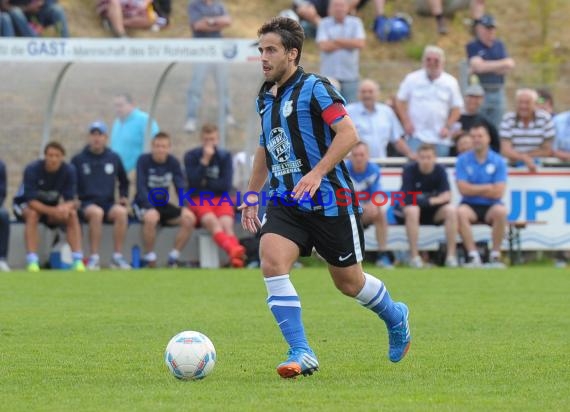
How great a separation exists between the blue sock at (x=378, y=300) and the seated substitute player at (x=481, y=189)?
31.2 ft

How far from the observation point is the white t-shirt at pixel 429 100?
58.7 feet

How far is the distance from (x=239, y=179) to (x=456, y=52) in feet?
30.0

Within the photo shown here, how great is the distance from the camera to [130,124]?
18.6 meters

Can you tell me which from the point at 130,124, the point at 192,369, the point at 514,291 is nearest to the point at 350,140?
the point at 192,369

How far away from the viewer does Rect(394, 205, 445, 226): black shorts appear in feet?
56.3

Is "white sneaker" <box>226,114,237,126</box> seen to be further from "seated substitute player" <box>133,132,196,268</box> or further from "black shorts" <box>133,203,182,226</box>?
"black shorts" <box>133,203,182,226</box>

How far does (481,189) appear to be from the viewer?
665 inches

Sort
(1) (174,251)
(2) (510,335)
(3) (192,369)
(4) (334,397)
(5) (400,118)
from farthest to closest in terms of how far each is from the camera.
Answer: (5) (400,118), (1) (174,251), (2) (510,335), (3) (192,369), (4) (334,397)

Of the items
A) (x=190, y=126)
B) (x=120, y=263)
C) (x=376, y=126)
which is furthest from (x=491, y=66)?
(x=120, y=263)

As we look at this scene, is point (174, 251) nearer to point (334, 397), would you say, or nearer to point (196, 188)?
point (196, 188)

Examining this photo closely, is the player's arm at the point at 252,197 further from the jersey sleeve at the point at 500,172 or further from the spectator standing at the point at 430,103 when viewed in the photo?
the spectator standing at the point at 430,103

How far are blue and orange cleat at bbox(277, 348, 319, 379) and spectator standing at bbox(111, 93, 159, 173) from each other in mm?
11853

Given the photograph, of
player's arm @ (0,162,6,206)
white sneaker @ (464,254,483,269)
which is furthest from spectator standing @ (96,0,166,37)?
white sneaker @ (464,254,483,269)

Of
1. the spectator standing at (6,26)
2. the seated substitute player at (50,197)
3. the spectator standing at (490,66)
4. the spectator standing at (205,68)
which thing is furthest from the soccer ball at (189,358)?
the spectator standing at (6,26)
